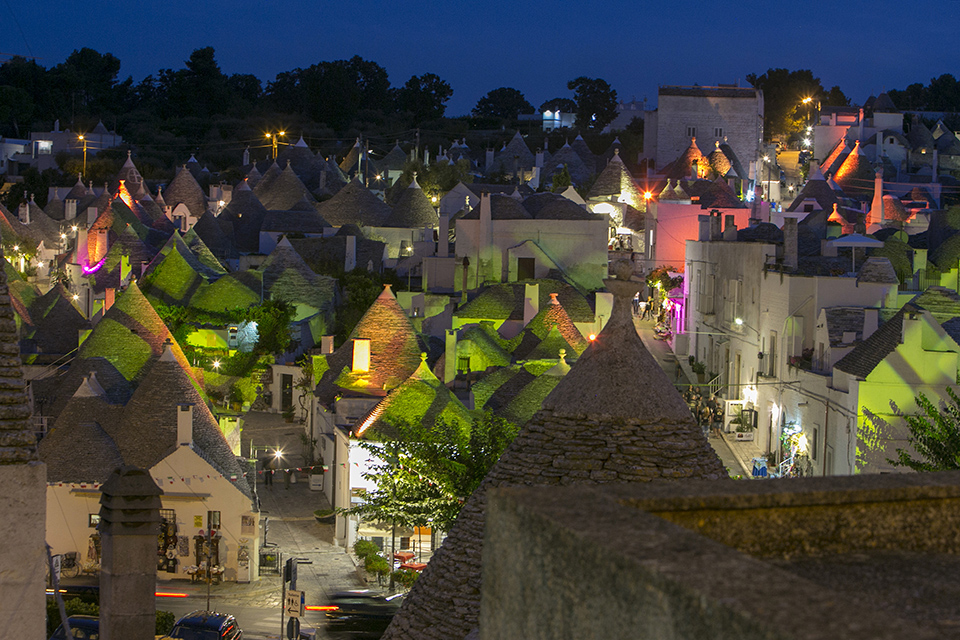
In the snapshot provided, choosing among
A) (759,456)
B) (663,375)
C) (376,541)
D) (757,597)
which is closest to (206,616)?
(376,541)

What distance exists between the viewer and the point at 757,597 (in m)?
3.42

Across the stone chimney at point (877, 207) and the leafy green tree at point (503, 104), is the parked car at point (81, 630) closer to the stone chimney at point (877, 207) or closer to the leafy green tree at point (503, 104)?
the stone chimney at point (877, 207)

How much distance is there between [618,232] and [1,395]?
174 ft

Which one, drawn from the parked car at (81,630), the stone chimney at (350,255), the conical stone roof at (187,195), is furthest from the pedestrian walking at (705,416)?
the conical stone roof at (187,195)

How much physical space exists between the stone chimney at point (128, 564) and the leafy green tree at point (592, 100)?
10302cm

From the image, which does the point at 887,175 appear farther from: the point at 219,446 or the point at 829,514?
the point at 829,514

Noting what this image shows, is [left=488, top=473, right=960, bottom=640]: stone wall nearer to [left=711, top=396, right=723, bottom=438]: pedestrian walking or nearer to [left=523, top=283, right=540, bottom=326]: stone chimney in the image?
[left=711, top=396, right=723, bottom=438]: pedestrian walking

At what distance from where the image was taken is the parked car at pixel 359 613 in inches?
891

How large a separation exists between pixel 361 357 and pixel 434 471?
42.6 feet

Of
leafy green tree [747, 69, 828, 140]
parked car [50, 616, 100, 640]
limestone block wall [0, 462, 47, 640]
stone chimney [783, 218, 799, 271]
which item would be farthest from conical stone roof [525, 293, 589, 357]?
leafy green tree [747, 69, 828, 140]

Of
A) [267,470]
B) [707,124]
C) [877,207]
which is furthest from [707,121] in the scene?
[267,470]

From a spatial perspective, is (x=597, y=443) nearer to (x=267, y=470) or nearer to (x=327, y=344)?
(x=267, y=470)

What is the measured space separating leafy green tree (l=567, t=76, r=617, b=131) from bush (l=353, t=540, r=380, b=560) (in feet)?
285

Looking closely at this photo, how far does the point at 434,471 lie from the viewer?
72.5 feet
